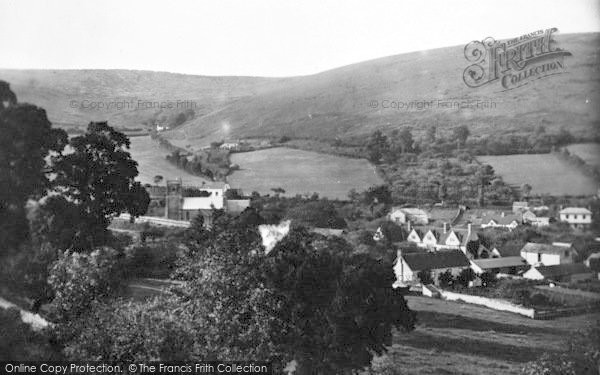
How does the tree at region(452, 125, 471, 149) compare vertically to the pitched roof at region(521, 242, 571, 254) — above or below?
above

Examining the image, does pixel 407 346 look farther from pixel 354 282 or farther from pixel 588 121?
pixel 588 121

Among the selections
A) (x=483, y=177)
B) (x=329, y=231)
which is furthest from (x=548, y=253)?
(x=329, y=231)

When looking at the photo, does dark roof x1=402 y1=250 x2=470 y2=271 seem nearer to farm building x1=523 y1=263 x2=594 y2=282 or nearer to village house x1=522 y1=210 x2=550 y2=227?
farm building x1=523 y1=263 x2=594 y2=282

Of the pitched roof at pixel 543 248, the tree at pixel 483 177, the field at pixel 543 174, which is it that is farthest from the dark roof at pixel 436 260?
the field at pixel 543 174

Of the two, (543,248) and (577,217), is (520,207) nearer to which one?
(543,248)

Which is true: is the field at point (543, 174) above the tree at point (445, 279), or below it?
above

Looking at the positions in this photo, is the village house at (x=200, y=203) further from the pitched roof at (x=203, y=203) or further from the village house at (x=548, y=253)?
the village house at (x=548, y=253)
